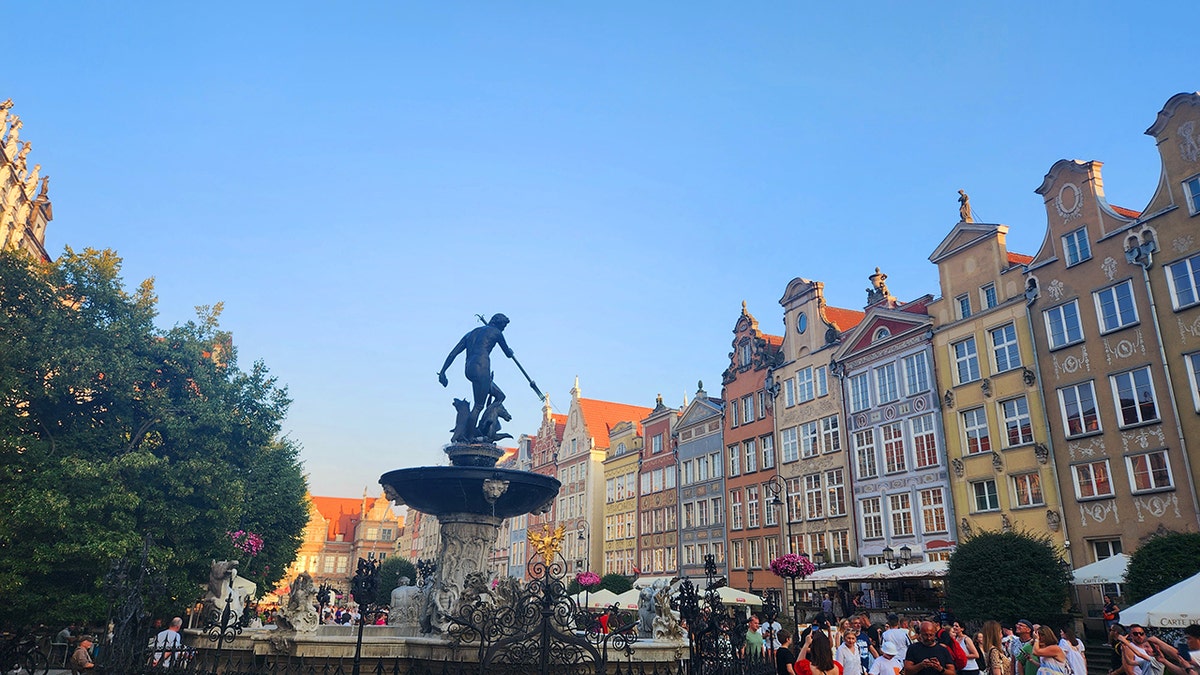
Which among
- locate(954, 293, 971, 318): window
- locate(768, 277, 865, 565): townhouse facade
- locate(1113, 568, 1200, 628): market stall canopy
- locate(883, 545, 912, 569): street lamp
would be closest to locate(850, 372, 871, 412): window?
locate(768, 277, 865, 565): townhouse facade

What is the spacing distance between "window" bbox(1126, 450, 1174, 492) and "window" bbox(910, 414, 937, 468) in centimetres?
688

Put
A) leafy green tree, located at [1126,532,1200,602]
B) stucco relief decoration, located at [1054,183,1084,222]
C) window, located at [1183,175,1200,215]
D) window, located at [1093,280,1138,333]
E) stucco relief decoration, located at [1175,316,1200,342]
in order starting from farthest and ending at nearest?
stucco relief decoration, located at [1054,183,1084,222] → window, located at [1093,280,1138,333] → window, located at [1183,175,1200,215] → stucco relief decoration, located at [1175,316,1200,342] → leafy green tree, located at [1126,532,1200,602]

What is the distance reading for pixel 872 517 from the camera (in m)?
31.0

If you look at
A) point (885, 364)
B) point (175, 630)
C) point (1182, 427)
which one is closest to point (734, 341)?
point (885, 364)

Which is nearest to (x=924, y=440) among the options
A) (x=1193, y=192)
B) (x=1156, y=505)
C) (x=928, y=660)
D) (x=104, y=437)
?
(x=1156, y=505)

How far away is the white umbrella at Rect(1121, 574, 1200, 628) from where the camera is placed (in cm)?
1144

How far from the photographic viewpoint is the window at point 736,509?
38.7m

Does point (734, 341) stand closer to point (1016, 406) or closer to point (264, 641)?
point (1016, 406)

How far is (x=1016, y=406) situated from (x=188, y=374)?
88.5ft

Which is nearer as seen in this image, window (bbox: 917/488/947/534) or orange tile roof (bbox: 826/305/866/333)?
window (bbox: 917/488/947/534)

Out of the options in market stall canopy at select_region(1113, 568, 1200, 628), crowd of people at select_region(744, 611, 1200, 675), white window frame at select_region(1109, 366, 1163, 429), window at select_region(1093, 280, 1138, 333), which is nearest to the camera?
crowd of people at select_region(744, 611, 1200, 675)

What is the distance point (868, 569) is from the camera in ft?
90.7

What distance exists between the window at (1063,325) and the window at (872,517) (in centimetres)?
912

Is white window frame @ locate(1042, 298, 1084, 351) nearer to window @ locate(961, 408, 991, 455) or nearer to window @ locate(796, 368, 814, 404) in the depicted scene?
window @ locate(961, 408, 991, 455)
